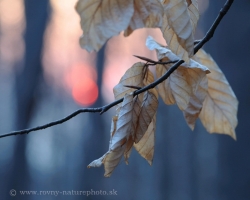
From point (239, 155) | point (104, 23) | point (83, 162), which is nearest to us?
point (104, 23)

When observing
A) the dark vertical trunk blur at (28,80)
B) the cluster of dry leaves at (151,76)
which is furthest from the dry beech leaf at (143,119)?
the dark vertical trunk blur at (28,80)

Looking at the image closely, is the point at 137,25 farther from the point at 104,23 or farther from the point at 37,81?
the point at 37,81

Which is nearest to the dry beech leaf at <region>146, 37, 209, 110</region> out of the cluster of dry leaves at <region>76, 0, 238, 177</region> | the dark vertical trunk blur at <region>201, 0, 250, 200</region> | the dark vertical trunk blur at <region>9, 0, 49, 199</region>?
the cluster of dry leaves at <region>76, 0, 238, 177</region>

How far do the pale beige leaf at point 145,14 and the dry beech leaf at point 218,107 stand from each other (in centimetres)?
12

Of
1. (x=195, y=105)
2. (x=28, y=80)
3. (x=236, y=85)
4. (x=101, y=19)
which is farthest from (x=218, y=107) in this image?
(x=28, y=80)

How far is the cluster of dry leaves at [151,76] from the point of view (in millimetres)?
172

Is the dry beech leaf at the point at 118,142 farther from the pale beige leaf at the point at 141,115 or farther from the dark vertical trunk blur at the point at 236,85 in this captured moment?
the dark vertical trunk blur at the point at 236,85

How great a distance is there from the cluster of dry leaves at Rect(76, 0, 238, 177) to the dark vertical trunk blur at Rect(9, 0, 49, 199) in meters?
0.98

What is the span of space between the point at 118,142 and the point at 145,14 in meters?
0.09

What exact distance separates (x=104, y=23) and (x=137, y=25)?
0.03 m

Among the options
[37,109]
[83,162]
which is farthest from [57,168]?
[37,109]

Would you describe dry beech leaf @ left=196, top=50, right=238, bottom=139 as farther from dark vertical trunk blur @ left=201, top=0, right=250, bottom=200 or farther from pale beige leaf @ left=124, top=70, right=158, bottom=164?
dark vertical trunk blur @ left=201, top=0, right=250, bottom=200

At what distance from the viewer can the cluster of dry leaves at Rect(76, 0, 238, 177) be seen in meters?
0.17

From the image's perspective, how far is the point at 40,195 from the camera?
1155mm
